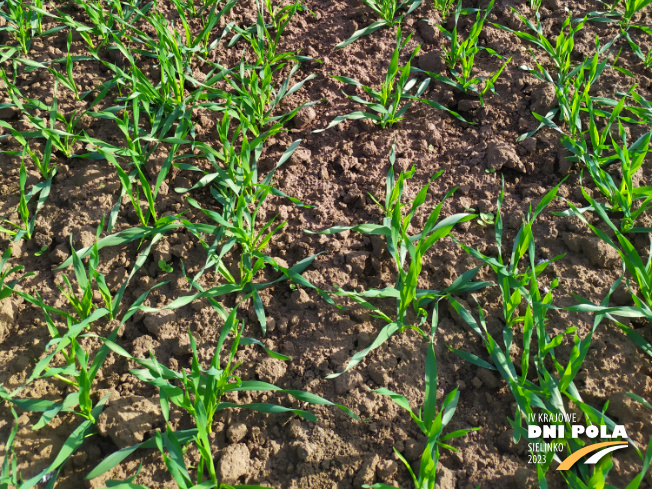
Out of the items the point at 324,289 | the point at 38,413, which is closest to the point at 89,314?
the point at 38,413

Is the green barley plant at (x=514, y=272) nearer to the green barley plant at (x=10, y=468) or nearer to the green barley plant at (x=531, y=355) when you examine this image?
the green barley plant at (x=531, y=355)

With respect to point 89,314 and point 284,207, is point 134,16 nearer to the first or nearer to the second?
point 284,207

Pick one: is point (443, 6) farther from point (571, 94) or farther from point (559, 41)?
point (571, 94)

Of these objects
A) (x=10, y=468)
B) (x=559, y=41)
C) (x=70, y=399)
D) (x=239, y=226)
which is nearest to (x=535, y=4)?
(x=559, y=41)

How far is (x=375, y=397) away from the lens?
1.54 meters

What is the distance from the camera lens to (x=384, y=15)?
2.53 meters

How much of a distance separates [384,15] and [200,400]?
2.06 metres

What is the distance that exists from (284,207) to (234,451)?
906 mm

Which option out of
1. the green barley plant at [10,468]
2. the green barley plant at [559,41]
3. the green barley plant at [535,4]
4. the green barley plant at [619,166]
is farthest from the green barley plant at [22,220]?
the green barley plant at [535,4]

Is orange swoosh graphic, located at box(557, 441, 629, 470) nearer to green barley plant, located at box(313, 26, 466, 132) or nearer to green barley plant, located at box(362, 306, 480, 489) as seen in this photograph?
green barley plant, located at box(362, 306, 480, 489)

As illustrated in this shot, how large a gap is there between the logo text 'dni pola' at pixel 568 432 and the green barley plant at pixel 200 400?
493 mm

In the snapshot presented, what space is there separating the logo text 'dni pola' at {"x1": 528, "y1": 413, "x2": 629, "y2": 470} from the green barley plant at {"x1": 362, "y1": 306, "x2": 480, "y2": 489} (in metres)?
0.19

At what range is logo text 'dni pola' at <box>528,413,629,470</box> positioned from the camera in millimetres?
1362

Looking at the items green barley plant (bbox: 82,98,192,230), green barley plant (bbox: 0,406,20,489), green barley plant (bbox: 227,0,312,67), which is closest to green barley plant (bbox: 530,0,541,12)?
green barley plant (bbox: 227,0,312,67)
